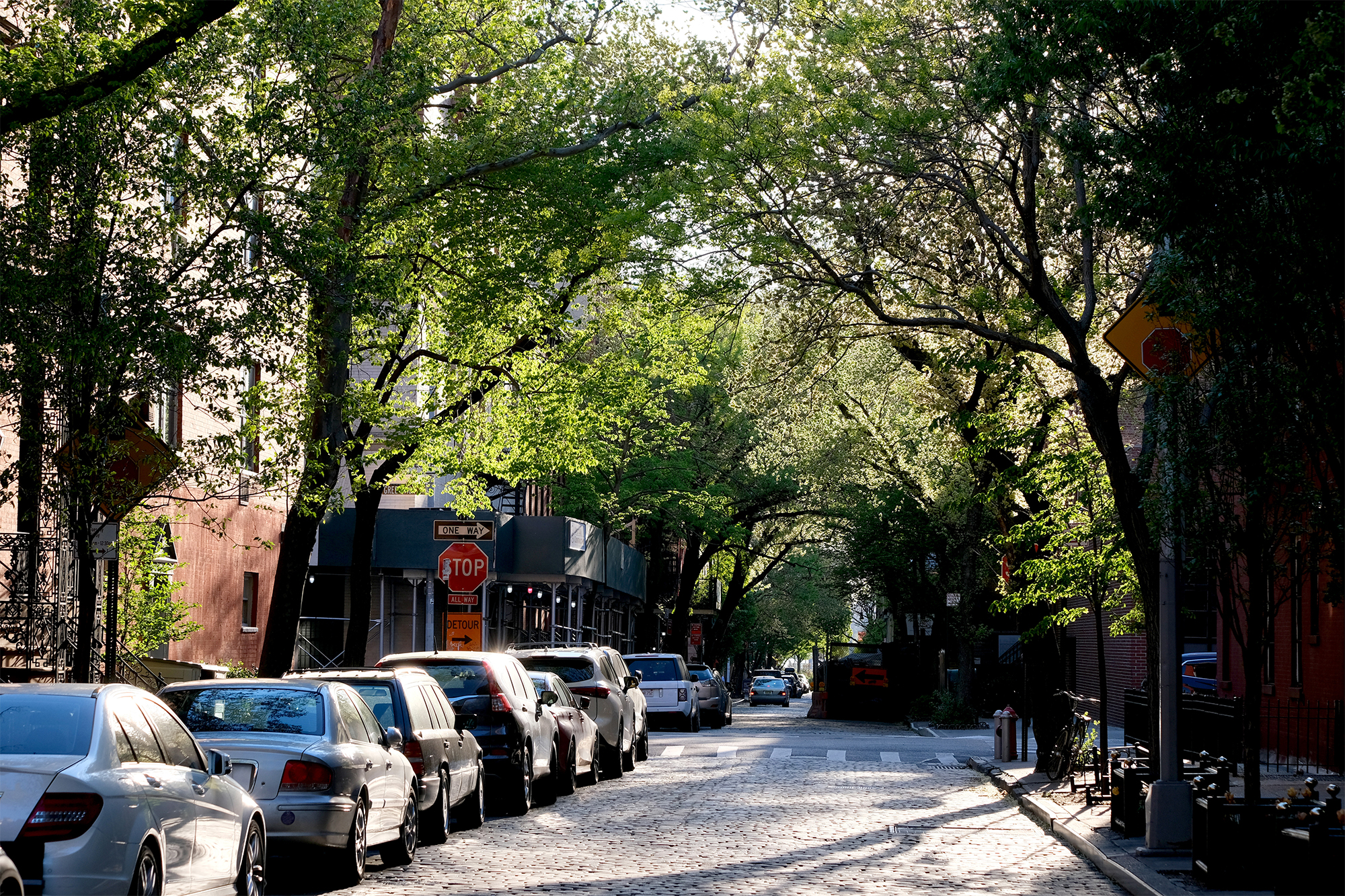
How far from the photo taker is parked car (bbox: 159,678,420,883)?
11.4 metres

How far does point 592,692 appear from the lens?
22969 mm

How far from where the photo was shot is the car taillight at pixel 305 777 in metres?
11.4

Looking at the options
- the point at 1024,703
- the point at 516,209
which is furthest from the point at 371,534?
the point at 1024,703

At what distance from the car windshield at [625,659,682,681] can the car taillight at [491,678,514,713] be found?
18.9m

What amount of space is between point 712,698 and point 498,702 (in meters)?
24.8

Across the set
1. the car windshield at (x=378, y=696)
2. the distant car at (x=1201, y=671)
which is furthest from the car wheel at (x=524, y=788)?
the distant car at (x=1201, y=671)

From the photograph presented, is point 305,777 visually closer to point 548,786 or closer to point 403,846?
point 403,846

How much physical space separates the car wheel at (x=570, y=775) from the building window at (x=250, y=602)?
1401 centimetres

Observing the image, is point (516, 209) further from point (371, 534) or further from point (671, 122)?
point (371, 534)

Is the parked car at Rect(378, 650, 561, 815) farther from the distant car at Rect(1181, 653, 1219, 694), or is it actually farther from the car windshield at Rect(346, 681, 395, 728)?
the distant car at Rect(1181, 653, 1219, 694)

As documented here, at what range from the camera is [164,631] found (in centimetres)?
2386

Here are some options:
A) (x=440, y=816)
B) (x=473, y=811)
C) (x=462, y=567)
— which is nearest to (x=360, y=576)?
(x=462, y=567)

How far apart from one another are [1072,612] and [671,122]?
865 centimetres

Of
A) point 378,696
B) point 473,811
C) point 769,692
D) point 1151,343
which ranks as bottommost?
point 769,692
